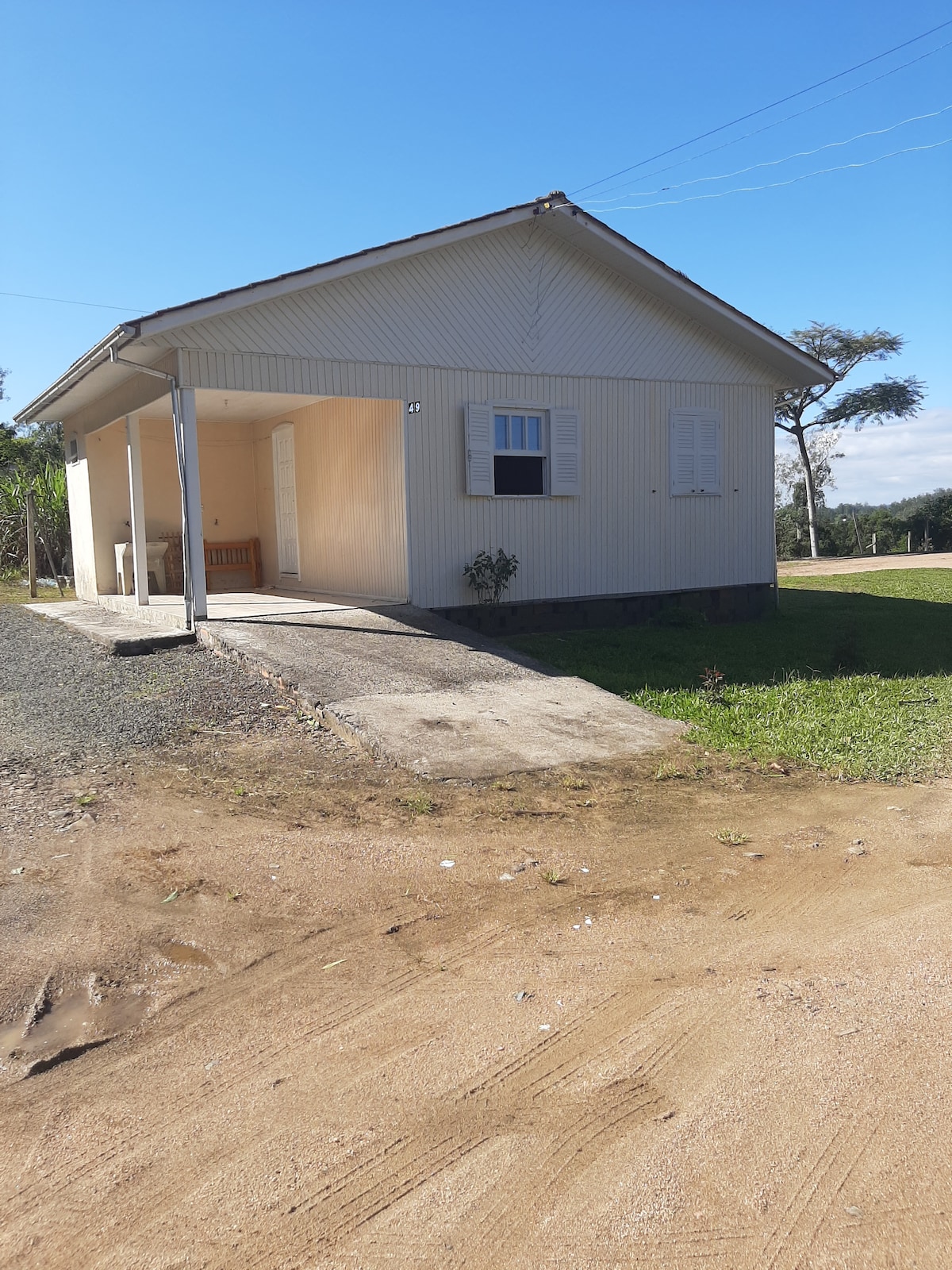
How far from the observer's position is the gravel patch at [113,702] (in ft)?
22.7

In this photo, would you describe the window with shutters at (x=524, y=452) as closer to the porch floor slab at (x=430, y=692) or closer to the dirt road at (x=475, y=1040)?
the porch floor slab at (x=430, y=692)

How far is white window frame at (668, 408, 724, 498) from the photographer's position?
1338 centimetres

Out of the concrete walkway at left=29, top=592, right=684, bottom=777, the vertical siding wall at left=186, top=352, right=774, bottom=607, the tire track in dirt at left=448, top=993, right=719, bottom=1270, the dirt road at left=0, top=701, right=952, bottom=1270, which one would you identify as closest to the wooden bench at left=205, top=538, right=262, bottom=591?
the vertical siding wall at left=186, top=352, right=774, bottom=607

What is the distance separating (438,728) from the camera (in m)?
7.33

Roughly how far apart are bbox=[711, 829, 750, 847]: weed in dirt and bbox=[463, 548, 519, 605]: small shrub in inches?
270

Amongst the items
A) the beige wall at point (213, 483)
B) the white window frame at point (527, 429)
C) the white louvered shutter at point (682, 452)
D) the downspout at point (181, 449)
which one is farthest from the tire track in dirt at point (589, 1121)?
the beige wall at point (213, 483)

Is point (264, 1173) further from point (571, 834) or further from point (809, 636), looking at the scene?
point (809, 636)

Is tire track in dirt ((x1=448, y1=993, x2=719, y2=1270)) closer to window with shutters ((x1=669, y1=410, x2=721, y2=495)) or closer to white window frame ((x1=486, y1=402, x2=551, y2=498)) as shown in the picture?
white window frame ((x1=486, y1=402, x2=551, y2=498))

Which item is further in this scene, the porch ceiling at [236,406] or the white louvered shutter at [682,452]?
the white louvered shutter at [682,452]

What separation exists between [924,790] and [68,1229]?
17.0 feet

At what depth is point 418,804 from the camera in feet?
18.9

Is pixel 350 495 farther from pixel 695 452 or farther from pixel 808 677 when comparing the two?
pixel 808 677

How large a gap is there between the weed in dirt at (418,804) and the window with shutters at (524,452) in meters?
6.48

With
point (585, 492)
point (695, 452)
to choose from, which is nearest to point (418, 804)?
point (585, 492)
